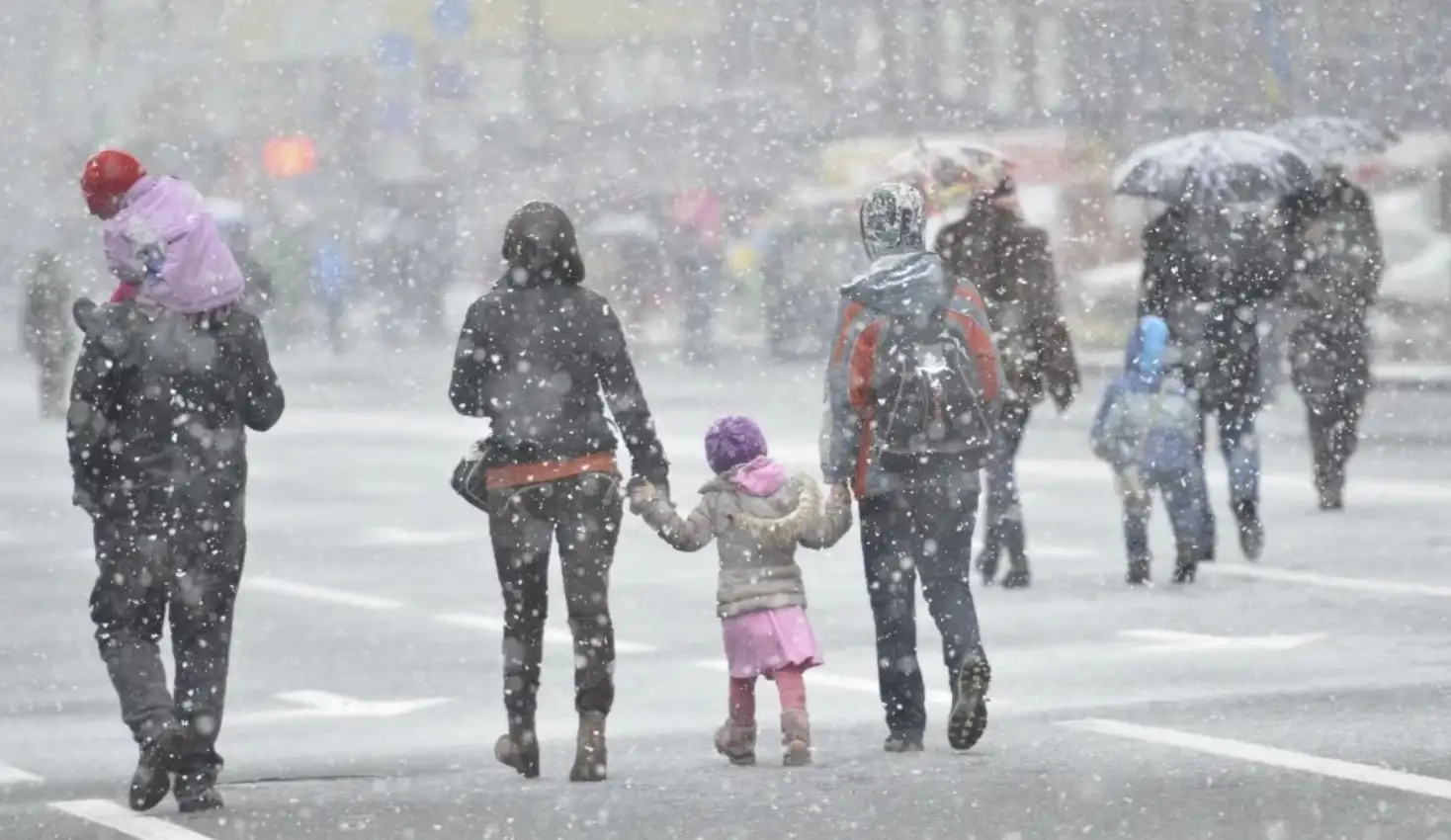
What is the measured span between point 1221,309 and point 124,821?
7732mm

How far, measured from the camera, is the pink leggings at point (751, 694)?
945 centimetres

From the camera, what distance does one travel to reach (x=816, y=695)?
11227mm

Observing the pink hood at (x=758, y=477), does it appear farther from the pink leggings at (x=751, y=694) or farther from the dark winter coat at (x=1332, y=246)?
the dark winter coat at (x=1332, y=246)

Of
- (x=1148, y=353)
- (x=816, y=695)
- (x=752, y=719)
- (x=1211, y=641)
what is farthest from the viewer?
(x=1148, y=353)

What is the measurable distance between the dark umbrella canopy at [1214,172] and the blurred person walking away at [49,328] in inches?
576

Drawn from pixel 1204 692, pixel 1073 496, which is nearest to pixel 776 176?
pixel 1073 496

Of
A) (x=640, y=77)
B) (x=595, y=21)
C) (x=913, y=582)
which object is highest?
(x=595, y=21)

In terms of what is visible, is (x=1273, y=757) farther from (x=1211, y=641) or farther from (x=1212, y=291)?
(x=1212, y=291)

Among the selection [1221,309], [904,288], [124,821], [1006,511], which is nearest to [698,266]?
[1221,309]

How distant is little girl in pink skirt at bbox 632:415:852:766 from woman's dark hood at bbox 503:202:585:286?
0.74 metres

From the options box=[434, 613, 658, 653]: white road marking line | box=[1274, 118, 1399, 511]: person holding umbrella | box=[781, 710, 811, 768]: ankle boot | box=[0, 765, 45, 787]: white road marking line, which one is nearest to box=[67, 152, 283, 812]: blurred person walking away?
box=[0, 765, 45, 787]: white road marking line

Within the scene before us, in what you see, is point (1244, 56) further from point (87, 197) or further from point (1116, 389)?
point (87, 197)

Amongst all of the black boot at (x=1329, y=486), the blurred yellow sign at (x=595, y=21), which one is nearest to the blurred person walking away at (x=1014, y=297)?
the black boot at (x=1329, y=486)

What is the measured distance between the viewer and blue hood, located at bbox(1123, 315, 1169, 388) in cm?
1420
